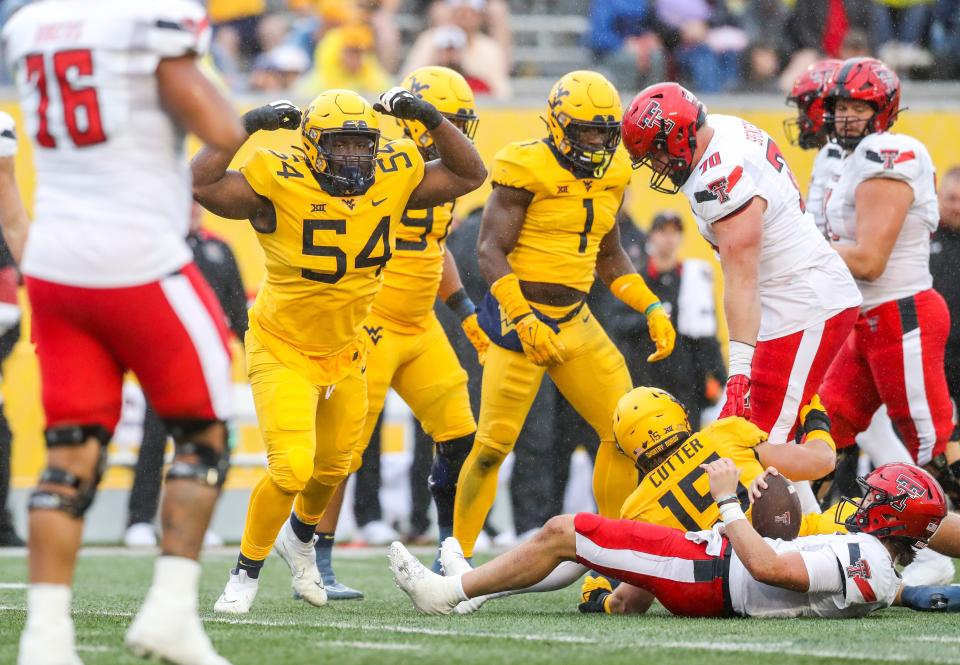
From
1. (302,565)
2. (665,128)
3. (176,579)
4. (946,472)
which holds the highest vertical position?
(665,128)

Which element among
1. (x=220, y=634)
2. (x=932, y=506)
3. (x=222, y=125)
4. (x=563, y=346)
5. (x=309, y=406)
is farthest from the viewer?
(x=563, y=346)

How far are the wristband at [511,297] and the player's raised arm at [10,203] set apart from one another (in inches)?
80.0

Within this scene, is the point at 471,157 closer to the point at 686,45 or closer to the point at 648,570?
the point at 648,570

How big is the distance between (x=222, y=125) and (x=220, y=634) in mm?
1790

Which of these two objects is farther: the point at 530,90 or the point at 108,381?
the point at 530,90

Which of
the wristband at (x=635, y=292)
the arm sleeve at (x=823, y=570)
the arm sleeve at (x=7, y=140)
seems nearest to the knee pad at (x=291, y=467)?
the arm sleeve at (x=7, y=140)

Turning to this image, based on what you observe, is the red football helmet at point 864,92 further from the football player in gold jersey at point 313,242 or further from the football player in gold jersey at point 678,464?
the football player in gold jersey at point 313,242

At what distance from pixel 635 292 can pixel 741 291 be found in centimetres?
143

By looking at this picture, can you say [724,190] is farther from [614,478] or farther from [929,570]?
[929,570]

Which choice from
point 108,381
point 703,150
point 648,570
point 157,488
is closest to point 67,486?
point 108,381

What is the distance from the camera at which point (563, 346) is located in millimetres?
6500

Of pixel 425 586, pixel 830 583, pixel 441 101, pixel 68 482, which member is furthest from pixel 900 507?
pixel 441 101

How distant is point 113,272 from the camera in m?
3.67

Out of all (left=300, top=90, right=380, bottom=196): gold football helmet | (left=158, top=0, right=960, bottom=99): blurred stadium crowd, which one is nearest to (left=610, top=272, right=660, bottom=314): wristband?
(left=300, top=90, right=380, bottom=196): gold football helmet
